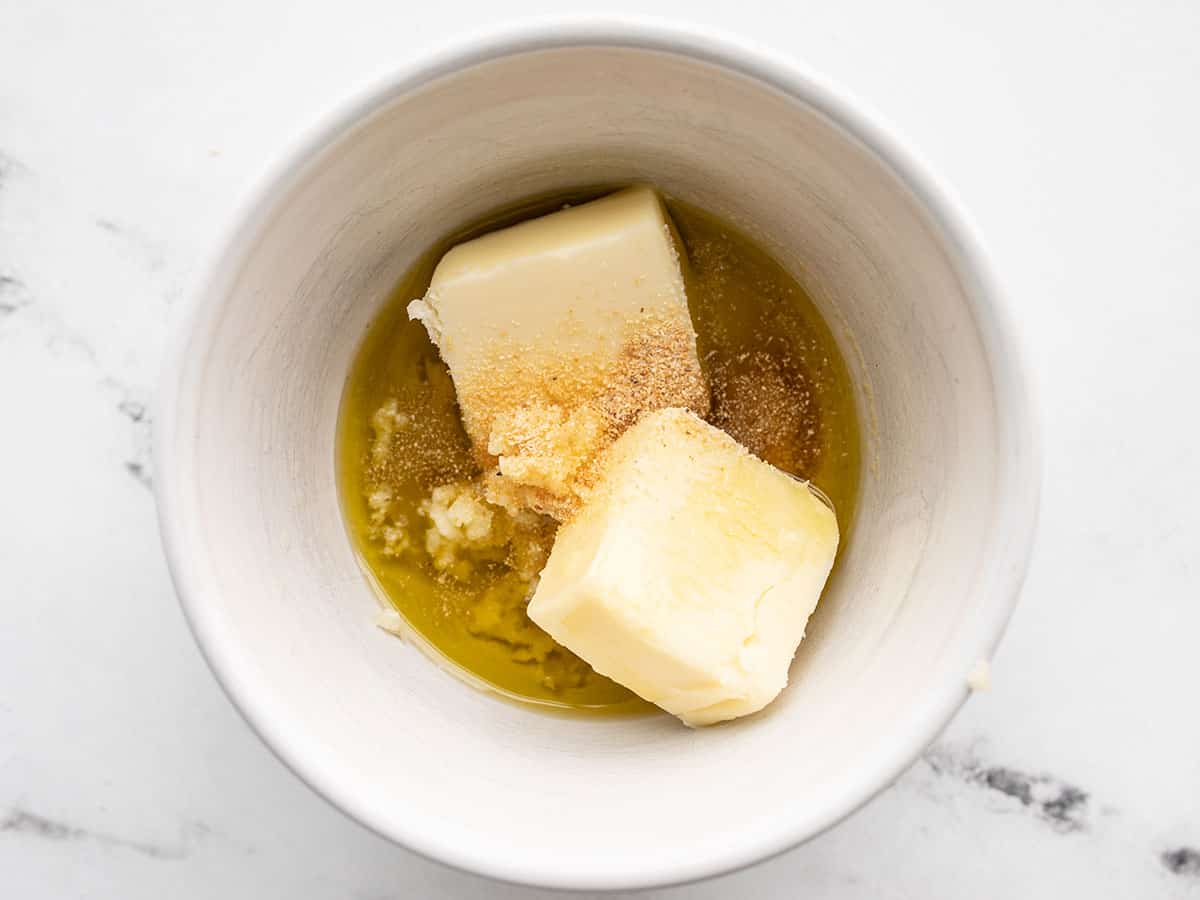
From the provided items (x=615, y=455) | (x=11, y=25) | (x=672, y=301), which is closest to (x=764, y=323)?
(x=672, y=301)

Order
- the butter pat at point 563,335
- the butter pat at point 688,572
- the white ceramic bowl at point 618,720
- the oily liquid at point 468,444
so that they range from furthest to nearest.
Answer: the oily liquid at point 468,444, the butter pat at point 563,335, the butter pat at point 688,572, the white ceramic bowl at point 618,720

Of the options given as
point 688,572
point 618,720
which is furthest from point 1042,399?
point 618,720

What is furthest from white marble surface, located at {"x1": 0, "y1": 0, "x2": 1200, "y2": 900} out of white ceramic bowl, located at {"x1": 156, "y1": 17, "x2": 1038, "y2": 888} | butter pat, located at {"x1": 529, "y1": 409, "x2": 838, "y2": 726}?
butter pat, located at {"x1": 529, "y1": 409, "x2": 838, "y2": 726}

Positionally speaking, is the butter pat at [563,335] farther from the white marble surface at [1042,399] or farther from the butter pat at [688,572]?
the white marble surface at [1042,399]

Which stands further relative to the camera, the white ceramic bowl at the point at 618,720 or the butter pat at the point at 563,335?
the butter pat at the point at 563,335

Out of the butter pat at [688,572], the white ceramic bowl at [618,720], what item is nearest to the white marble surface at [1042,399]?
the white ceramic bowl at [618,720]

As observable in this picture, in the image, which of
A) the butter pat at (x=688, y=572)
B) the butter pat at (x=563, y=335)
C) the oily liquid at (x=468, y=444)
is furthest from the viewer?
the oily liquid at (x=468, y=444)
